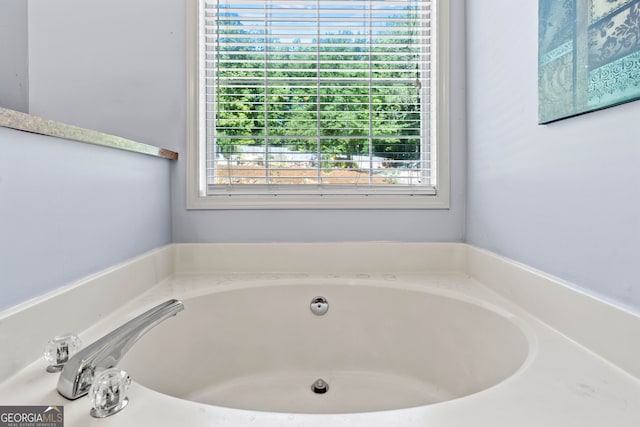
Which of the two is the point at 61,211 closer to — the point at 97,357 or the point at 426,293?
the point at 97,357

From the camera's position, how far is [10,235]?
2.08 ft

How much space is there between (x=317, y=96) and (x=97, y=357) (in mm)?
1220

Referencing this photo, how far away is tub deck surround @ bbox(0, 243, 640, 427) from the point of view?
49 cm

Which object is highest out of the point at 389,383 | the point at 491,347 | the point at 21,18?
the point at 21,18

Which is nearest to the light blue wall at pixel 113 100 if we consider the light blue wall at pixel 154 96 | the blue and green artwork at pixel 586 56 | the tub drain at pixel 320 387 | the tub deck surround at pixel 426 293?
the light blue wall at pixel 154 96

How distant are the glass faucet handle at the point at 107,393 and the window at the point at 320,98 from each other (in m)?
0.98

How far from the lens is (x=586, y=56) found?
0.73 metres

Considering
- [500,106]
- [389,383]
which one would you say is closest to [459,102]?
[500,106]

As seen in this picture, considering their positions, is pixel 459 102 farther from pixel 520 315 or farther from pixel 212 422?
pixel 212 422

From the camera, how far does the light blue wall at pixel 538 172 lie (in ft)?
2.13

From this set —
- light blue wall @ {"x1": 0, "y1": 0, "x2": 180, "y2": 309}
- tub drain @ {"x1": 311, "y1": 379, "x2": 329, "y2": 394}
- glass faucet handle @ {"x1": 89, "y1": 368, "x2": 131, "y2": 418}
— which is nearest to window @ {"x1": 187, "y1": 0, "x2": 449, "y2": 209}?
light blue wall @ {"x1": 0, "y1": 0, "x2": 180, "y2": 309}

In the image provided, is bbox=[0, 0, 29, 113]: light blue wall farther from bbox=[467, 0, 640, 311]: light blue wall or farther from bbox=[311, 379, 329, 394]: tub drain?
bbox=[467, 0, 640, 311]: light blue wall

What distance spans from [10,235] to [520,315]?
3.77 ft

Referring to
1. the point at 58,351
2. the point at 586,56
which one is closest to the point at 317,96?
the point at 586,56
